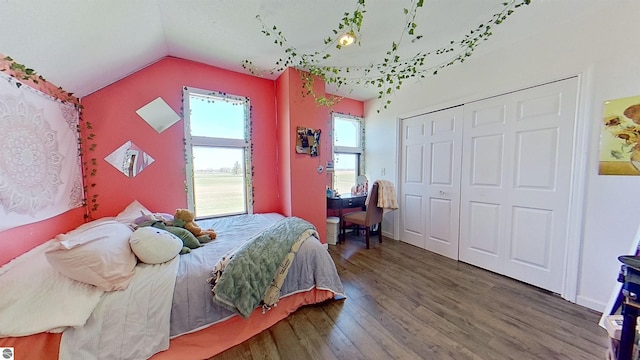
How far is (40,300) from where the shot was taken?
108 centimetres

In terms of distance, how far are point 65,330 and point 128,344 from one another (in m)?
0.29

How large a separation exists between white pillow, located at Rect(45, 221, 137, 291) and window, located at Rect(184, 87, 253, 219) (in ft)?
4.63

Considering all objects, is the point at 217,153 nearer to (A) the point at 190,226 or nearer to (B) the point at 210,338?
(A) the point at 190,226

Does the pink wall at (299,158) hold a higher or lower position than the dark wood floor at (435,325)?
higher

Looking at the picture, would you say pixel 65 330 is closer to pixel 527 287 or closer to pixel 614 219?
pixel 527 287

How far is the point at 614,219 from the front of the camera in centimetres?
171

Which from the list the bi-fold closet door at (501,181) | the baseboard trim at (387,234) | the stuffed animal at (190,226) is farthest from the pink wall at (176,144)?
the bi-fold closet door at (501,181)

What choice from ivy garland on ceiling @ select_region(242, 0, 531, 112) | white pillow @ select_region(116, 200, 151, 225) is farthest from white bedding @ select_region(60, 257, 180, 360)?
ivy garland on ceiling @ select_region(242, 0, 531, 112)

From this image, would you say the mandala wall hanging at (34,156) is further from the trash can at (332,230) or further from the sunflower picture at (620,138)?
the sunflower picture at (620,138)

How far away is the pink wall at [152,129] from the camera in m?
2.23

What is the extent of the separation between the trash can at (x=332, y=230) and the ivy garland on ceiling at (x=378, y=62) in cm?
181

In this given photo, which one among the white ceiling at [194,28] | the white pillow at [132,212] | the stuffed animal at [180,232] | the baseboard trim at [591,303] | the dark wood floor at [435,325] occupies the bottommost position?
the dark wood floor at [435,325]

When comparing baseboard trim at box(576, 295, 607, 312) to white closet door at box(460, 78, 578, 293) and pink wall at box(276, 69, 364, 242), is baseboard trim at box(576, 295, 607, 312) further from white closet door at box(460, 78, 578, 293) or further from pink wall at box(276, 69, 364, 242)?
pink wall at box(276, 69, 364, 242)

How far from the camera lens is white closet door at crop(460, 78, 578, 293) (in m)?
2.00
